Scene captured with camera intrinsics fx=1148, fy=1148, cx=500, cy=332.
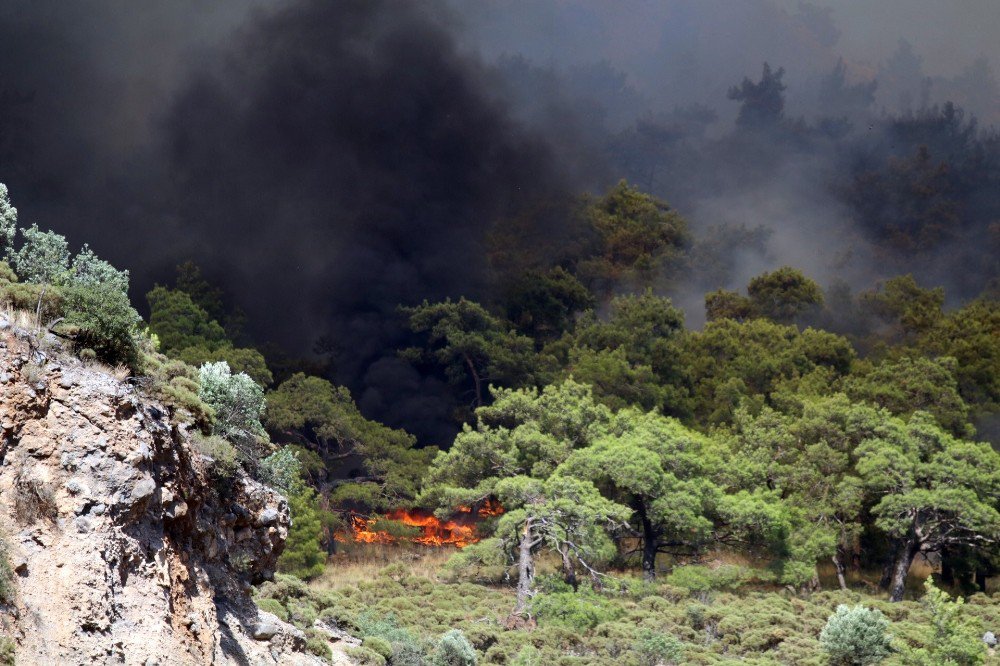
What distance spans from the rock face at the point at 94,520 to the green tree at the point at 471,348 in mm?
38566

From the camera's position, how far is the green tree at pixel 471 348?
170 feet

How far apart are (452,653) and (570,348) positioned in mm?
31596

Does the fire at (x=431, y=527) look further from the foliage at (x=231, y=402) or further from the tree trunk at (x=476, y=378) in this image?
the foliage at (x=231, y=402)

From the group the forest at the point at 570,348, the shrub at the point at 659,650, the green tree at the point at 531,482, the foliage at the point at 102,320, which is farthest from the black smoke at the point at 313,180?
the foliage at the point at 102,320

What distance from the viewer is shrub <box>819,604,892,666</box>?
26094 mm

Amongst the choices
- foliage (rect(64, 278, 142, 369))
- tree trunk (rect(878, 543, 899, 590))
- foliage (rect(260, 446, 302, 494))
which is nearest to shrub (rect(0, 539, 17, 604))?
foliage (rect(64, 278, 142, 369))

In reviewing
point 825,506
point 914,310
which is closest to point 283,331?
point 825,506

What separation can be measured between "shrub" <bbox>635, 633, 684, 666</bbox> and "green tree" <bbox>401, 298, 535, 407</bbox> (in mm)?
24948

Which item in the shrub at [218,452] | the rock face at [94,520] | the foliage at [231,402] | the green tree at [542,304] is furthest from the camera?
the green tree at [542,304]

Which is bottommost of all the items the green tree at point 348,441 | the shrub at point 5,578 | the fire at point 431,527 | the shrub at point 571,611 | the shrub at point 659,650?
the shrub at point 5,578

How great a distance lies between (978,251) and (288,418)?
52.8 meters

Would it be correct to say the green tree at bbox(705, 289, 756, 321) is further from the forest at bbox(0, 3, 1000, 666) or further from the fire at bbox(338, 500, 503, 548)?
the fire at bbox(338, 500, 503, 548)

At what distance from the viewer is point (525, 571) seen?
33.0 metres

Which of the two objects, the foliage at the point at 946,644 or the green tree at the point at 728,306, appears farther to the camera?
the green tree at the point at 728,306
